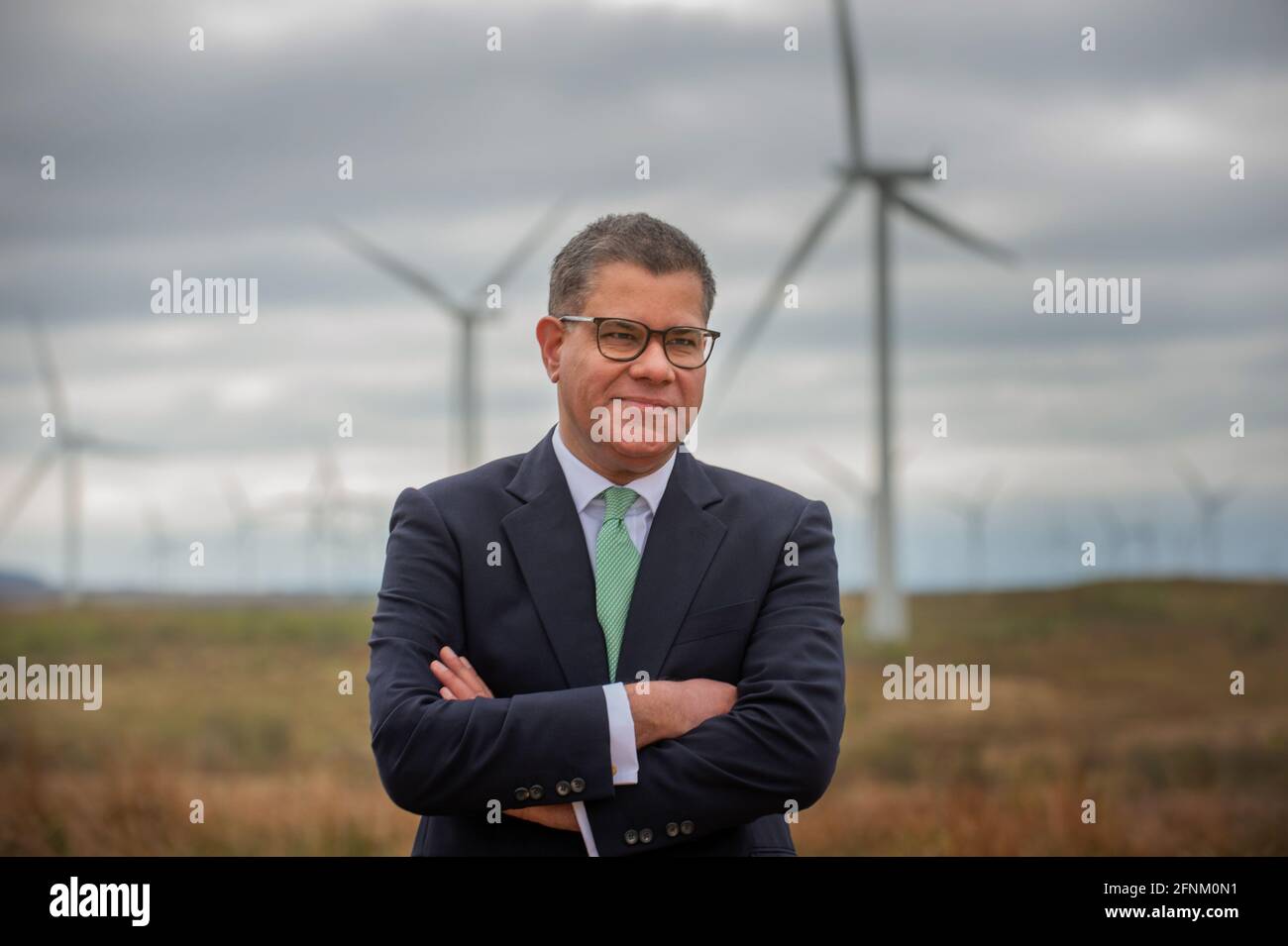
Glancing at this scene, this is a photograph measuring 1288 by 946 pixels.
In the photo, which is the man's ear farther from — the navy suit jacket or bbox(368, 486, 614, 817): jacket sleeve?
bbox(368, 486, 614, 817): jacket sleeve

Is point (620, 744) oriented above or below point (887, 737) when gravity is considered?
above

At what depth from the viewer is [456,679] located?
5.53 meters

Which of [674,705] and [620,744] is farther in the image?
[674,705]

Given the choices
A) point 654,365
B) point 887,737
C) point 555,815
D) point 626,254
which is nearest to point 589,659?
point 555,815

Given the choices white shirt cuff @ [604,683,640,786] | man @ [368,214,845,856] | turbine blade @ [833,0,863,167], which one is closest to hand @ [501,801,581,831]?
man @ [368,214,845,856]

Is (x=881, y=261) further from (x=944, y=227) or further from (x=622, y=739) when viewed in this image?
(x=622, y=739)

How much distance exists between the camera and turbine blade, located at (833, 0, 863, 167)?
31078mm

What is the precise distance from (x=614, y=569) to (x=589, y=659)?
353 millimetres

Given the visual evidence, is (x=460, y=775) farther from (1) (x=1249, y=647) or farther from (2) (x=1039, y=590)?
(2) (x=1039, y=590)

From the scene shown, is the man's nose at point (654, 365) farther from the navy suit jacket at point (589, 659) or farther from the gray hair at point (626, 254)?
the navy suit jacket at point (589, 659)

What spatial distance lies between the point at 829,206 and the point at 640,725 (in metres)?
26.7

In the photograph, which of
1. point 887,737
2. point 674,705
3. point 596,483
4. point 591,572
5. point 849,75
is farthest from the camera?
point 887,737

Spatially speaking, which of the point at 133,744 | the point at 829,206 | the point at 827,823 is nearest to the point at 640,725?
the point at 827,823

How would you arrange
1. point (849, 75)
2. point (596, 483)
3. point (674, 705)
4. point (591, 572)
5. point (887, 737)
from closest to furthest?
point (674, 705) → point (591, 572) → point (596, 483) → point (849, 75) → point (887, 737)
